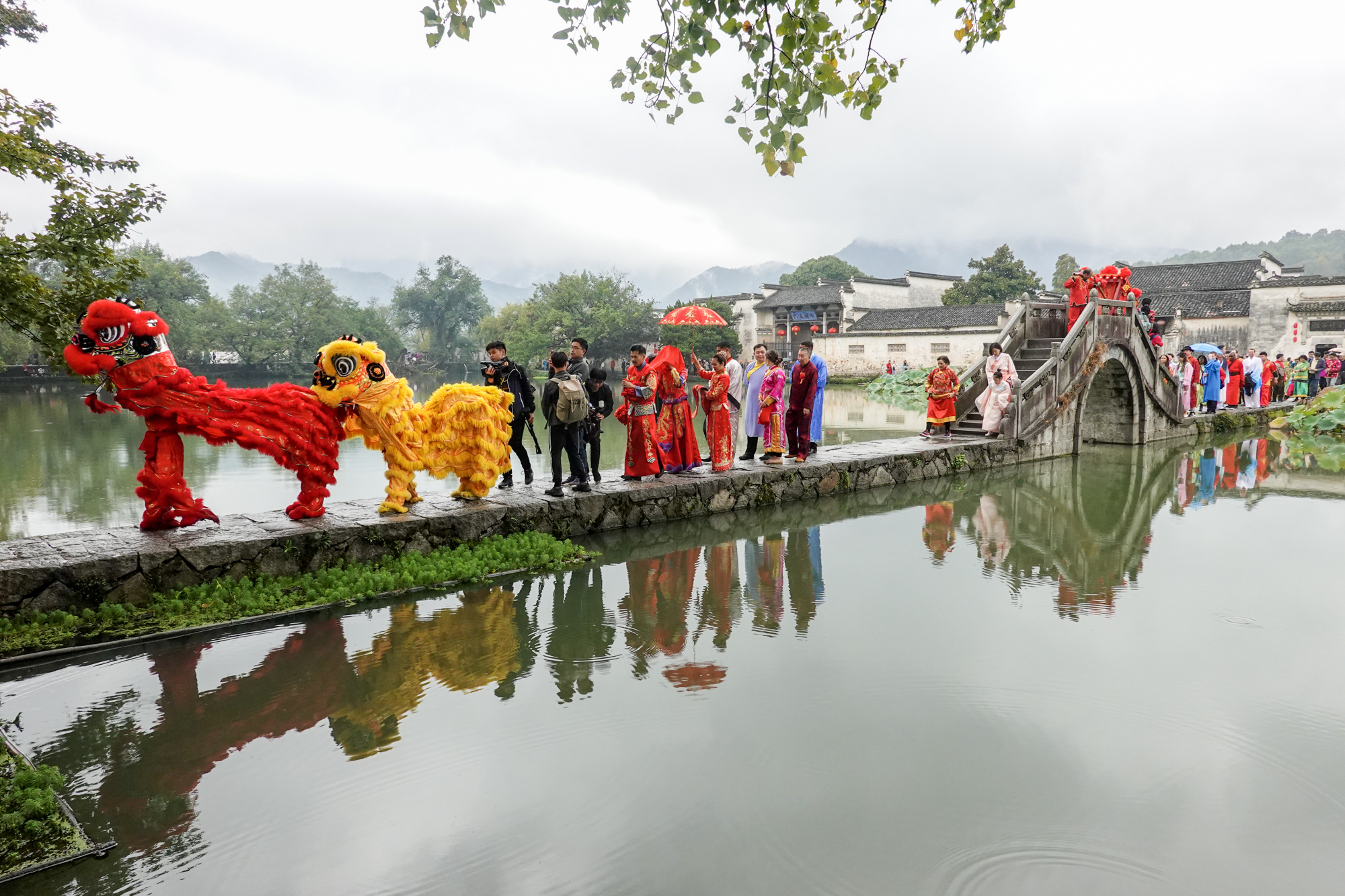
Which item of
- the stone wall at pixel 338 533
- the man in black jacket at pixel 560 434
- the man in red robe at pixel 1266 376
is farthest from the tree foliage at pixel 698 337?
the man in black jacket at pixel 560 434

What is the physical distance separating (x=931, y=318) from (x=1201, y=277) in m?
11.8

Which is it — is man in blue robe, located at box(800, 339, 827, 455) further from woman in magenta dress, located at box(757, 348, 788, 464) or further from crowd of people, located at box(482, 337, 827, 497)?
woman in magenta dress, located at box(757, 348, 788, 464)

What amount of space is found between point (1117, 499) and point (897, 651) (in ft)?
21.3

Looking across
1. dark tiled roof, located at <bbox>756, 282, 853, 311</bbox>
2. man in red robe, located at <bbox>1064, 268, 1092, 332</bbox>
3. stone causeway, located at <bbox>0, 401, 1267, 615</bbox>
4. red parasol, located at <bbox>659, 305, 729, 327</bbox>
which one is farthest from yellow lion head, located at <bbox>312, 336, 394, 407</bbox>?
dark tiled roof, located at <bbox>756, 282, 853, 311</bbox>

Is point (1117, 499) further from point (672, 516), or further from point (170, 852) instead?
point (170, 852)

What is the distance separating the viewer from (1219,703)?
409cm

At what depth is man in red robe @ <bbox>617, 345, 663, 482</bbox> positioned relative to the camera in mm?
7996

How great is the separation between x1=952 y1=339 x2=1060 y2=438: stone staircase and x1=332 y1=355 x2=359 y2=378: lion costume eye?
9.63 m

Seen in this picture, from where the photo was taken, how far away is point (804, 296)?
40406mm

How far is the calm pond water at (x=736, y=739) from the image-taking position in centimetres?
287

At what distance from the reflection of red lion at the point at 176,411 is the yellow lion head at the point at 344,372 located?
0.38 ft

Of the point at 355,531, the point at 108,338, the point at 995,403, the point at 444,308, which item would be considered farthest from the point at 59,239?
the point at 444,308

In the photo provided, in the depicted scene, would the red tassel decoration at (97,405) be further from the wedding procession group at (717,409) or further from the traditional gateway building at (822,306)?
the traditional gateway building at (822,306)

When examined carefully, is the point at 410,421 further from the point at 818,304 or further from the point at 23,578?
the point at 818,304
